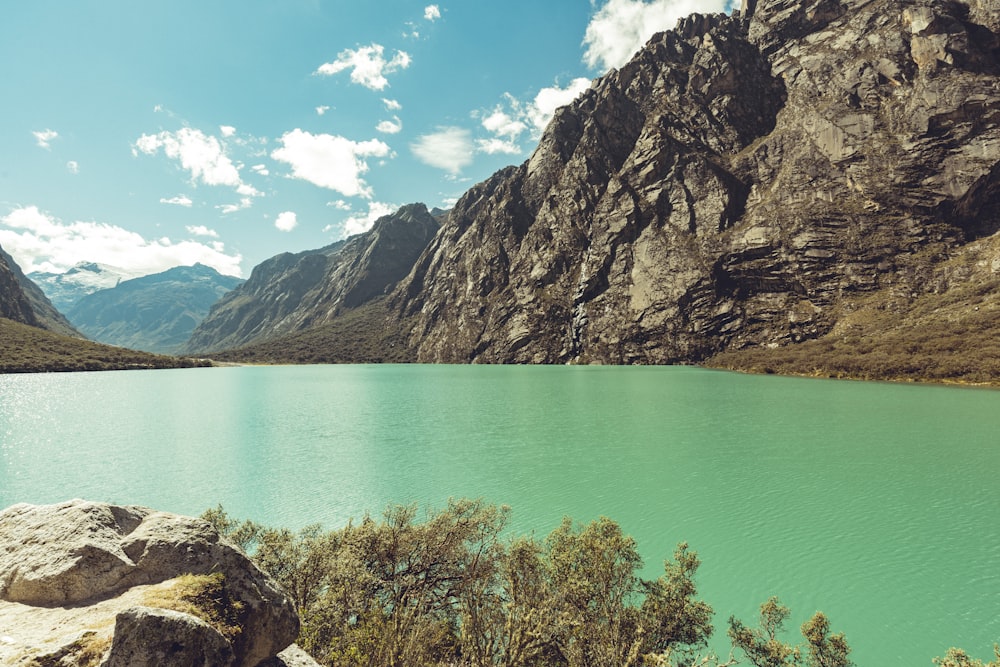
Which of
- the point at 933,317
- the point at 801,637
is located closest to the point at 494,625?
the point at 801,637

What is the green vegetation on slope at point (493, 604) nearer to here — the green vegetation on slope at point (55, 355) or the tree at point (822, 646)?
the tree at point (822, 646)

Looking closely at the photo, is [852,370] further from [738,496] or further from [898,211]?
[738,496]

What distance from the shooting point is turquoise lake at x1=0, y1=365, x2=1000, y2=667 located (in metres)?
15.9

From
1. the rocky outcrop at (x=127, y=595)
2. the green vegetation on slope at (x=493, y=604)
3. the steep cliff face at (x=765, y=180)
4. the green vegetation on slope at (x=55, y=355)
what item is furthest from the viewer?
the green vegetation on slope at (x=55, y=355)

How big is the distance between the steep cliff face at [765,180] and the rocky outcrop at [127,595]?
461ft

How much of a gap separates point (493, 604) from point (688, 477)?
2058 cm

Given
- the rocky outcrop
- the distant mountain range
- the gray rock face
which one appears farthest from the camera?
the distant mountain range

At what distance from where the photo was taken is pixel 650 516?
22438mm

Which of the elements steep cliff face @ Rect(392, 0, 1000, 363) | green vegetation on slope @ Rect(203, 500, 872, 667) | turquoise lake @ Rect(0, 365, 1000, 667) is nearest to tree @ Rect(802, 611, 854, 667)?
green vegetation on slope @ Rect(203, 500, 872, 667)

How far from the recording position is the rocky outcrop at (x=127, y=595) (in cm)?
→ 531

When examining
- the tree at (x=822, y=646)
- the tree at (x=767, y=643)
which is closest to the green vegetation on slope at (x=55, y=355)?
the tree at (x=767, y=643)

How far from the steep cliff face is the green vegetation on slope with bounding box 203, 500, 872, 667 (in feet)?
430

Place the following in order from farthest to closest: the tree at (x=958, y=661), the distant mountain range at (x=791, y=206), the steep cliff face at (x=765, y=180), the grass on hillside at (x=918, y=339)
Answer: the steep cliff face at (x=765, y=180), the distant mountain range at (x=791, y=206), the grass on hillside at (x=918, y=339), the tree at (x=958, y=661)

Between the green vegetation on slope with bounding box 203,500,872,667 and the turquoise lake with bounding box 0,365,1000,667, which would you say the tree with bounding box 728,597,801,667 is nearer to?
the green vegetation on slope with bounding box 203,500,872,667
